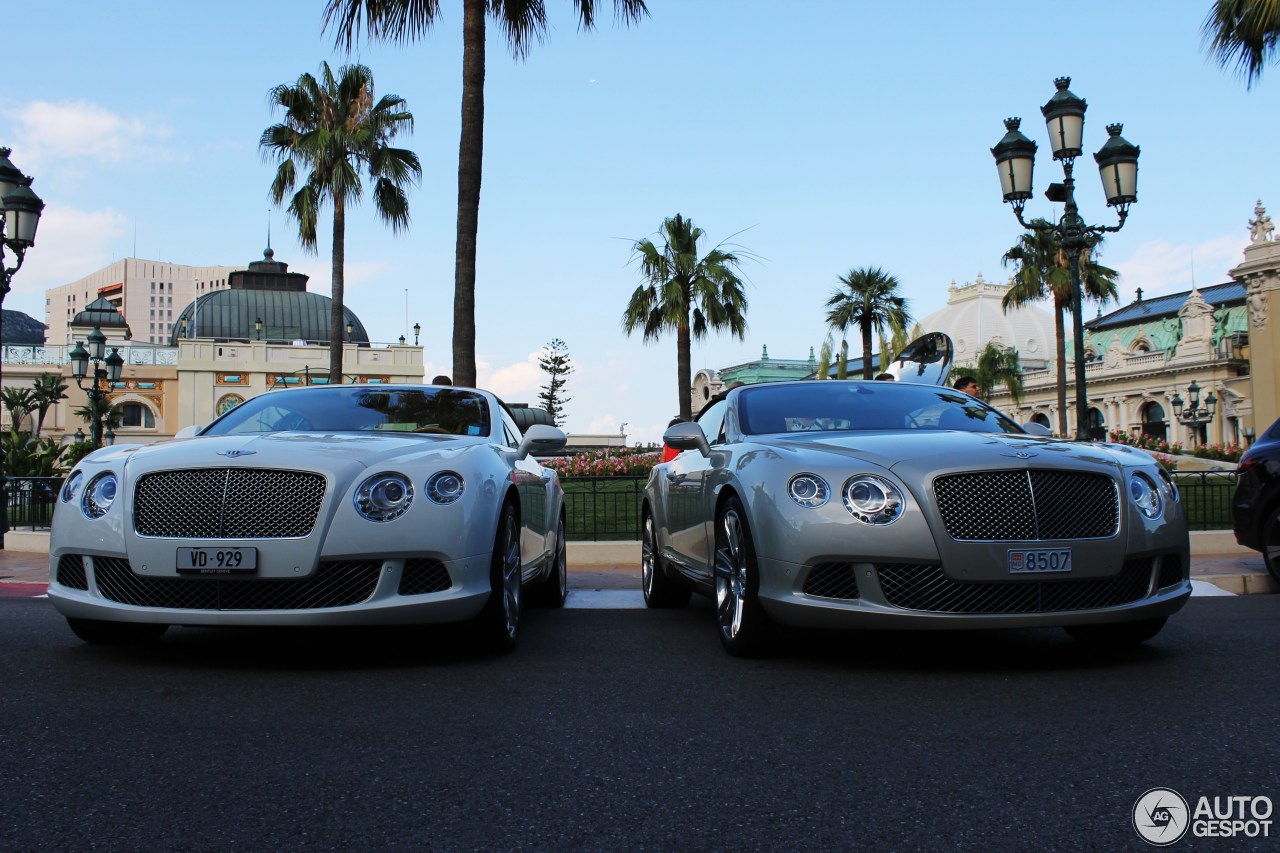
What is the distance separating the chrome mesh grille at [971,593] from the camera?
4430 millimetres

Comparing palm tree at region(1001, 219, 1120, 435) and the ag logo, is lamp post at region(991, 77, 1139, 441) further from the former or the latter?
palm tree at region(1001, 219, 1120, 435)

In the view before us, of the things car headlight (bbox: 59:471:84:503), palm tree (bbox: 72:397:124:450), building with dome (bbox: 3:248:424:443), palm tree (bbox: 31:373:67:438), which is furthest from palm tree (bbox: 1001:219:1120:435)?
palm tree (bbox: 31:373:67:438)

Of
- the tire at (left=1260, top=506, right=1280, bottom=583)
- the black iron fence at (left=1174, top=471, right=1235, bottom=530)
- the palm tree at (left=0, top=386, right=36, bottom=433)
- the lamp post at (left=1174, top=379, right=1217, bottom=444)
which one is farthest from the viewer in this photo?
the palm tree at (left=0, top=386, right=36, bottom=433)

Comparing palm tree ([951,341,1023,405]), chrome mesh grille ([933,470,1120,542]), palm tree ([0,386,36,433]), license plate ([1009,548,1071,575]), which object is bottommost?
license plate ([1009,548,1071,575])

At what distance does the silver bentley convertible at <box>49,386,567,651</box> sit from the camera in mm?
4426

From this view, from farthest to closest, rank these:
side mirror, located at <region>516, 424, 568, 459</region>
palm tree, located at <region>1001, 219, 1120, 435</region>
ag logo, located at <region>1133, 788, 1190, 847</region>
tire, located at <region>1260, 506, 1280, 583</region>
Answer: palm tree, located at <region>1001, 219, 1120, 435</region>
tire, located at <region>1260, 506, 1280, 583</region>
side mirror, located at <region>516, 424, 568, 459</region>
ag logo, located at <region>1133, 788, 1190, 847</region>

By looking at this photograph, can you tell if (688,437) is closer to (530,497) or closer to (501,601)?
(530,497)

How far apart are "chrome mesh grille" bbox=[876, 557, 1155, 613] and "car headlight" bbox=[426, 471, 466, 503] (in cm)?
183

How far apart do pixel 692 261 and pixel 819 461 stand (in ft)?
87.5

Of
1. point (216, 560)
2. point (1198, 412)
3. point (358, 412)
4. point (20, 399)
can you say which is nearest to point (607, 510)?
point (358, 412)

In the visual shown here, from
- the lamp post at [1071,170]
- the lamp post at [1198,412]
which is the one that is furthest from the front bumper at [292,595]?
the lamp post at [1198,412]

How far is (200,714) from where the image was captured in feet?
12.2

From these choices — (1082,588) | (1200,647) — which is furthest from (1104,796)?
(1200,647)

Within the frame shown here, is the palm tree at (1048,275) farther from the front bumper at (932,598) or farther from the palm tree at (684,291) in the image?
the front bumper at (932,598)
